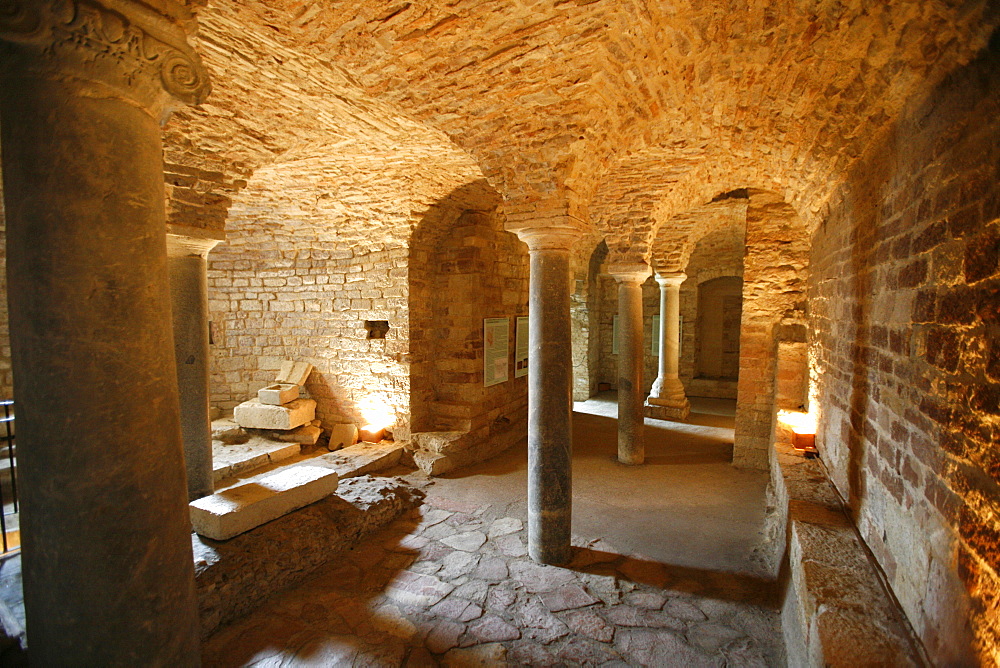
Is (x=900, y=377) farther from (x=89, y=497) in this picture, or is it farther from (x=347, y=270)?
(x=347, y=270)

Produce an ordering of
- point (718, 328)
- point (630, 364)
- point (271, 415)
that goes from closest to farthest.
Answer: point (630, 364) → point (271, 415) → point (718, 328)

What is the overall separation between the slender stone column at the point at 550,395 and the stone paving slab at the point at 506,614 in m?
0.31

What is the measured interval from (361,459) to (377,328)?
6.55 ft

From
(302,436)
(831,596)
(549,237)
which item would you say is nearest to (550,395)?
(549,237)

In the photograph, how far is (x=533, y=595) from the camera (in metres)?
3.37

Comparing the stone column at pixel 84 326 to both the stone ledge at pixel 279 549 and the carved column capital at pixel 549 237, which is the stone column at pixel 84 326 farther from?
the carved column capital at pixel 549 237

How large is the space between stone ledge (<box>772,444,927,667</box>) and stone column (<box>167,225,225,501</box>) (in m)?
4.60

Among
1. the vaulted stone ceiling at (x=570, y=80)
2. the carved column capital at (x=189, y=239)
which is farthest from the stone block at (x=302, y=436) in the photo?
the vaulted stone ceiling at (x=570, y=80)

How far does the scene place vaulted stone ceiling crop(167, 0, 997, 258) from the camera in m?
2.17

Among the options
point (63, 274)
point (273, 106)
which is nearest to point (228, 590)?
point (63, 274)

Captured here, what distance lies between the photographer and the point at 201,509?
11.2ft

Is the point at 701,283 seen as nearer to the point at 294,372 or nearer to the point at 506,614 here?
the point at 294,372

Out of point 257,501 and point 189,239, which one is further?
point 189,239

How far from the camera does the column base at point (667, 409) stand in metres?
8.76
